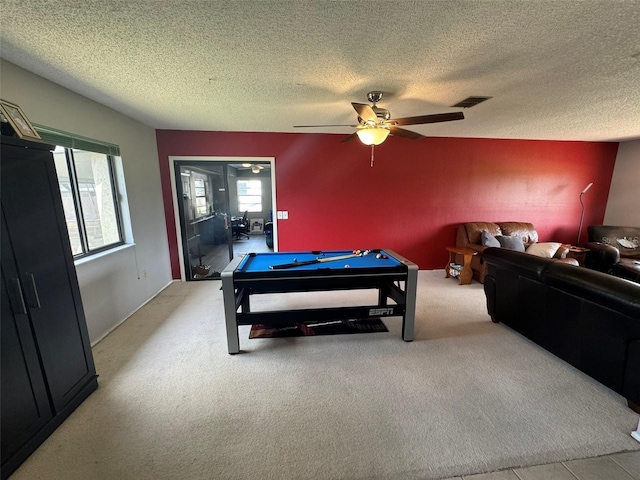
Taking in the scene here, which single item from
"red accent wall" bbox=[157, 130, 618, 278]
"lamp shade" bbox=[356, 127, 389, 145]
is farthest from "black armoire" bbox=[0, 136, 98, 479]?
"red accent wall" bbox=[157, 130, 618, 278]

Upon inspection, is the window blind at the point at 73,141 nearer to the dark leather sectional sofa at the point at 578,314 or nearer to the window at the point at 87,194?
the window at the point at 87,194

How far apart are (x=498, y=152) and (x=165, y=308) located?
5.79 m

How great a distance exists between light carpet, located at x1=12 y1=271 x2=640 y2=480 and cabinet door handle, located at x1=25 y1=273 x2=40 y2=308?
821mm

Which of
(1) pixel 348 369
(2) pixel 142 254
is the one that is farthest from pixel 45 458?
(2) pixel 142 254

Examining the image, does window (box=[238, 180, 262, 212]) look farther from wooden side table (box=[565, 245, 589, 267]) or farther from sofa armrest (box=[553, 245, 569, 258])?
wooden side table (box=[565, 245, 589, 267])

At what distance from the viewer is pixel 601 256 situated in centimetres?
382

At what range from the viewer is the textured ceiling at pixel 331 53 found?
131cm

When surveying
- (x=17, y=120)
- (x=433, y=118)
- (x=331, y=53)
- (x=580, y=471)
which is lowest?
(x=580, y=471)

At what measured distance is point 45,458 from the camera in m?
1.41

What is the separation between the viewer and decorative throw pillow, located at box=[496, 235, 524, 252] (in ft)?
13.0

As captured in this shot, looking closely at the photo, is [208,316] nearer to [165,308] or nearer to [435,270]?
[165,308]

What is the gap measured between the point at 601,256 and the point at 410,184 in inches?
119

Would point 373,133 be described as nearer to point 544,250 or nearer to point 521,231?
point 544,250

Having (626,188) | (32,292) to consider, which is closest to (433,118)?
(32,292)
